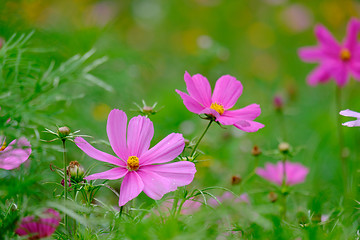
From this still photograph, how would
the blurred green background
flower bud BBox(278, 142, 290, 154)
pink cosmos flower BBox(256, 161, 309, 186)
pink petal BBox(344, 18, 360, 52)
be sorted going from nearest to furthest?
flower bud BBox(278, 142, 290, 154)
pink cosmos flower BBox(256, 161, 309, 186)
pink petal BBox(344, 18, 360, 52)
the blurred green background

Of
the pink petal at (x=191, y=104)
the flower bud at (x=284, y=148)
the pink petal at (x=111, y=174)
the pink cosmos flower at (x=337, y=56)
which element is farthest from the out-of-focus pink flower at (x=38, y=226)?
the pink cosmos flower at (x=337, y=56)

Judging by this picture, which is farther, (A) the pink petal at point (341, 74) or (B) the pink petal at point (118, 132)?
(A) the pink petal at point (341, 74)

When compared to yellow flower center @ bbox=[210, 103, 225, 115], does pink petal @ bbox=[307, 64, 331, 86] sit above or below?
below

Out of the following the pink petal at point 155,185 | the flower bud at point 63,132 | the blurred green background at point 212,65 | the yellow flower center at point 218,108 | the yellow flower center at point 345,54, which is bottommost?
the blurred green background at point 212,65

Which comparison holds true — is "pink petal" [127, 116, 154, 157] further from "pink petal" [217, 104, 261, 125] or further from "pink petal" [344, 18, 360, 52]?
"pink petal" [344, 18, 360, 52]

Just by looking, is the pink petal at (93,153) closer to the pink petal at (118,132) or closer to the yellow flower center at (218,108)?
the pink petal at (118,132)

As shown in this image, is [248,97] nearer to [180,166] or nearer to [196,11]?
[196,11]

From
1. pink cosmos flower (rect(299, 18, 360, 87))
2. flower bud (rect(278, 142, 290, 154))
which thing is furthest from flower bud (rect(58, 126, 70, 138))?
pink cosmos flower (rect(299, 18, 360, 87))

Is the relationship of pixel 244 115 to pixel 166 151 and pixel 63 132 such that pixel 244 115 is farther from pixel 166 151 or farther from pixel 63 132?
pixel 63 132
